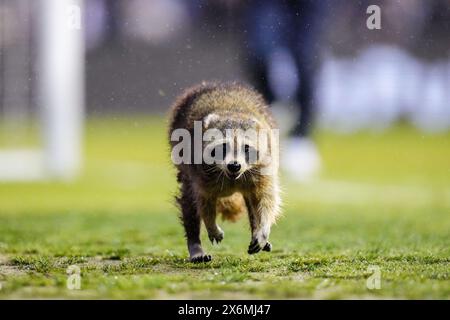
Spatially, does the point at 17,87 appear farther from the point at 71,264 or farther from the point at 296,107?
the point at 71,264

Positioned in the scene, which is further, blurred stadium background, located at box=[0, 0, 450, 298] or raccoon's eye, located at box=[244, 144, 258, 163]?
blurred stadium background, located at box=[0, 0, 450, 298]

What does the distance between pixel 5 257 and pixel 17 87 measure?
12425 millimetres

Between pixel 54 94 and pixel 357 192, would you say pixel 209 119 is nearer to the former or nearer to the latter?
pixel 357 192

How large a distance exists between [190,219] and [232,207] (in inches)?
21.9

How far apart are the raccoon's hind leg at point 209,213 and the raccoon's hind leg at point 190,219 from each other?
60 mm

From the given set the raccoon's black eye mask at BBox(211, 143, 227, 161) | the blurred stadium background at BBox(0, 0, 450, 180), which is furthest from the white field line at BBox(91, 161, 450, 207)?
the raccoon's black eye mask at BBox(211, 143, 227, 161)

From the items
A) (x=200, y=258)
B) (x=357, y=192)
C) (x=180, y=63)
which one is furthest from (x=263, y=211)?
(x=180, y=63)

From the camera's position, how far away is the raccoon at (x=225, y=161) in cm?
532

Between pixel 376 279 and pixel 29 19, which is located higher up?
pixel 29 19

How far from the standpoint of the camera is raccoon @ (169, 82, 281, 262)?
532cm

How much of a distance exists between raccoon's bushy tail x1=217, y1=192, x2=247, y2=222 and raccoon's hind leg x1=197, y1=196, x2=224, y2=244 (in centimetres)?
41

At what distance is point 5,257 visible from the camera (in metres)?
6.29

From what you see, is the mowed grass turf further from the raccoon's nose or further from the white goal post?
the raccoon's nose

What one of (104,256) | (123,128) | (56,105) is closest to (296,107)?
(104,256)
